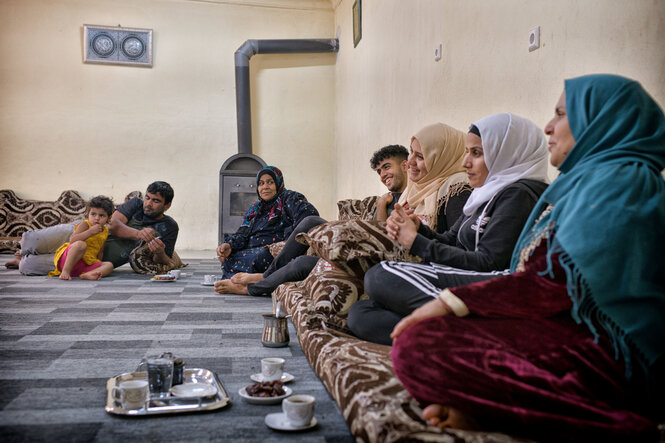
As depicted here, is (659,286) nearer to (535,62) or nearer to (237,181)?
(535,62)

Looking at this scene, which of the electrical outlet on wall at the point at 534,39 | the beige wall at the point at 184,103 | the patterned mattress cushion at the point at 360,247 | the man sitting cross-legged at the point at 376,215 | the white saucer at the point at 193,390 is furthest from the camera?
the beige wall at the point at 184,103

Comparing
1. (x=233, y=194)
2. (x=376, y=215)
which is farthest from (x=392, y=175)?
(x=233, y=194)

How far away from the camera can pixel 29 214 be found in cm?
680

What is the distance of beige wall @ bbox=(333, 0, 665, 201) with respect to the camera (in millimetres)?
1778

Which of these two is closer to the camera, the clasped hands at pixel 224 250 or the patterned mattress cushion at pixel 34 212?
the clasped hands at pixel 224 250

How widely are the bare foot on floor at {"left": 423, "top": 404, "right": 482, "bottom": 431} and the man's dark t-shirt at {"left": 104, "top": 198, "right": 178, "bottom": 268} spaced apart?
14.1ft

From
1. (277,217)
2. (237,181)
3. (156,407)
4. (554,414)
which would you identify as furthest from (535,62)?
(237,181)

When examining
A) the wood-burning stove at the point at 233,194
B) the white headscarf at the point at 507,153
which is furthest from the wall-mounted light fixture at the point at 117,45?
the white headscarf at the point at 507,153

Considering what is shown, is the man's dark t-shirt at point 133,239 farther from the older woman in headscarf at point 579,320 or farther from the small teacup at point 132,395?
the older woman in headscarf at point 579,320

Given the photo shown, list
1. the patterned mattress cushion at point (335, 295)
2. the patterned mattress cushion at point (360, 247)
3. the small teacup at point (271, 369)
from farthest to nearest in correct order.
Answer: the patterned mattress cushion at point (335, 295) < the patterned mattress cushion at point (360, 247) < the small teacup at point (271, 369)

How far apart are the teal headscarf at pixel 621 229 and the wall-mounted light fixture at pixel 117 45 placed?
7.34 m

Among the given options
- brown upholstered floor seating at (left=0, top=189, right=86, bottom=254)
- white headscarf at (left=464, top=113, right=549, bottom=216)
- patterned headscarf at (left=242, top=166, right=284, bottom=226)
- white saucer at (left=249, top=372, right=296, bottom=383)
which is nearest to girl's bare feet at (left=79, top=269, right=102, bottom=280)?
patterned headscarf at (left=242, top=166, right=284, bottom=226)

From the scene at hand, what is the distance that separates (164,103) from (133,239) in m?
3.18

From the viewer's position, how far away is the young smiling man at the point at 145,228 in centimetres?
481
